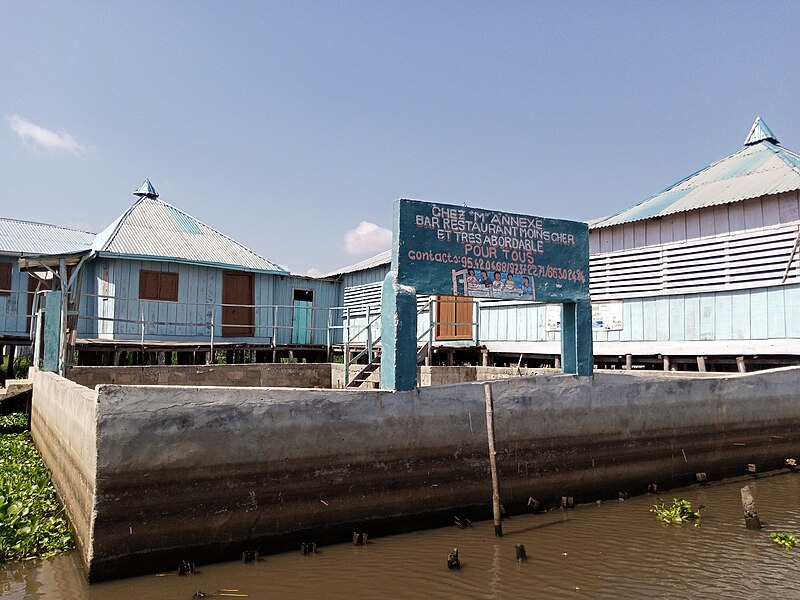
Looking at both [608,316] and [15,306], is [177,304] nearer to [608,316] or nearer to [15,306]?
[15,306]

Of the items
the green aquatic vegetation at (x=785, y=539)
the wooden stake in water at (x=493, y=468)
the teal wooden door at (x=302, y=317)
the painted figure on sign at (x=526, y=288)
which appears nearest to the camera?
the green aquatic vegetation at (x=785, y=539)

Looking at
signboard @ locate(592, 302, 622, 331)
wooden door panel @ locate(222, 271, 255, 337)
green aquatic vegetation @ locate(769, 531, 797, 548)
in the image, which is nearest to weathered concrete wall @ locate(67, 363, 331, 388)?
wooden door panel @ locate(222, 271, 255, 337)

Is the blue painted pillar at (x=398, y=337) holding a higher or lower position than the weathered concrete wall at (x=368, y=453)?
higher

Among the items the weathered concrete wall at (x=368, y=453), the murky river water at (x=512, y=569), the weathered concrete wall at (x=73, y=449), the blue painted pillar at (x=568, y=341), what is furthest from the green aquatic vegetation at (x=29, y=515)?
the blue painted pillar at (x=568, y=341)

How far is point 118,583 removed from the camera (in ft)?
A: 20.9

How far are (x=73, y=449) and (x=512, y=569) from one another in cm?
564

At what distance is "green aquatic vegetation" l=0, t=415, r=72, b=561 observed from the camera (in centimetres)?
713

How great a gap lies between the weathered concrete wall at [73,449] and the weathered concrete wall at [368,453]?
194 mm

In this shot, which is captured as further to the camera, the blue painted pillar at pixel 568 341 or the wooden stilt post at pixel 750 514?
the blue painted pillar at pixel 568 341

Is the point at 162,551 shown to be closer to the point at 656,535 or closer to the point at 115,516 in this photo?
the point at 115,516

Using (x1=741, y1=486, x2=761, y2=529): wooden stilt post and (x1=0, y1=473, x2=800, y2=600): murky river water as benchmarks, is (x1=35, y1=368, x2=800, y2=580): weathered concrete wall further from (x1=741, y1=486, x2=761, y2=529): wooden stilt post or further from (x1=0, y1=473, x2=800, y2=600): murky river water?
(x1=741, y1=486, x2=761, y2=529): wooden stilt post

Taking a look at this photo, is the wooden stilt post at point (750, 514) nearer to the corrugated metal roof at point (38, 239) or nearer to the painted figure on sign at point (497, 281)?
the painted figure on sign at point (497, 281)

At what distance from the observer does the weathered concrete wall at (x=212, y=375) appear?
46.1 feet

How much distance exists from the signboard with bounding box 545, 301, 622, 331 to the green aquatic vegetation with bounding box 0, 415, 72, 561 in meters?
12.2
